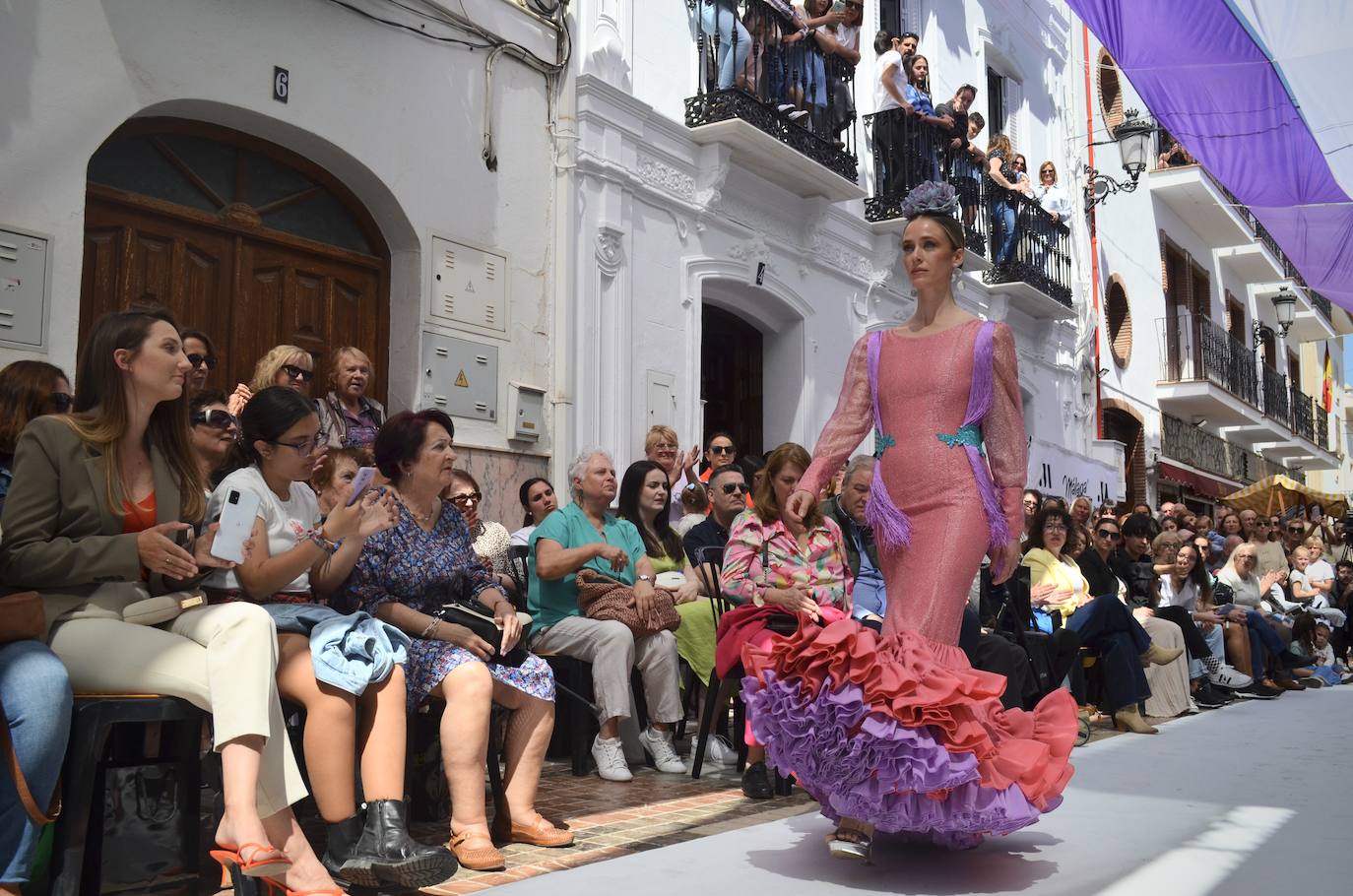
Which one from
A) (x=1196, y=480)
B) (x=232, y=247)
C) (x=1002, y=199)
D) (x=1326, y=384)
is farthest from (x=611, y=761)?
(x=1326, y=384)

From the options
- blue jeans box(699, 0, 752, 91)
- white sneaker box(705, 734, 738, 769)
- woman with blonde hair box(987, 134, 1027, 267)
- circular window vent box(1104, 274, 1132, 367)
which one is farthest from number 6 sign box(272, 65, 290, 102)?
circular window vent box(1104, 274, 1132, 367)

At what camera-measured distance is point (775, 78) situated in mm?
10336

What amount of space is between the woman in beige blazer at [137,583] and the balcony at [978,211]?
8.55 meters

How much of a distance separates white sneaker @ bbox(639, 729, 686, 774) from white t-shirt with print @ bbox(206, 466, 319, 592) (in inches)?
89.7

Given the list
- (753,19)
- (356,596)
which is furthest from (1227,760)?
(753,19)

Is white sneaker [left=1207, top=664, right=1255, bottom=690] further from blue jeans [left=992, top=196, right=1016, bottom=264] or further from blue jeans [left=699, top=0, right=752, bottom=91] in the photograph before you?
blue jeans [left=992, top=196, right=1016, bottom=264]

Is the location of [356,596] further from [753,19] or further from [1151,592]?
[753,19]

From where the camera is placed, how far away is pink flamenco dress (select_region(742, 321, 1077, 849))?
322cm

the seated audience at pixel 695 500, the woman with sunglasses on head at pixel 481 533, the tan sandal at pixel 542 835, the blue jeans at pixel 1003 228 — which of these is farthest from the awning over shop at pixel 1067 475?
the tan sandal at pixel 542 835

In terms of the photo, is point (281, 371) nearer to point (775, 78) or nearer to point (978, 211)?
point (775, 78)

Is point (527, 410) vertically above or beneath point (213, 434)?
above

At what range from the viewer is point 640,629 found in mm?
5664

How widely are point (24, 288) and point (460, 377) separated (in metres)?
2.75

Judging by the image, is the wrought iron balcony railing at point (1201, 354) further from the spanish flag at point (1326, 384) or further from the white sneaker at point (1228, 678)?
the spanish flag at point (1326, 384)
